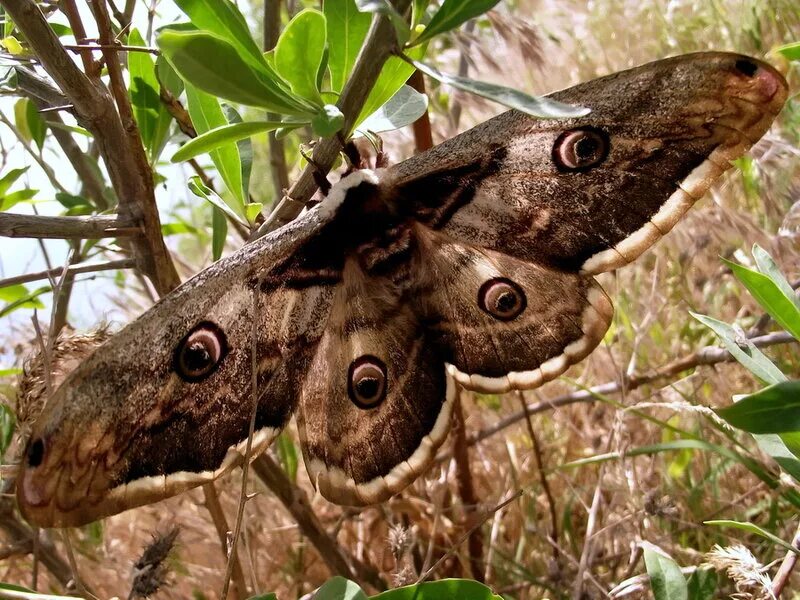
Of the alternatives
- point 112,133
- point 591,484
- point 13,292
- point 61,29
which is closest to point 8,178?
point 13,292

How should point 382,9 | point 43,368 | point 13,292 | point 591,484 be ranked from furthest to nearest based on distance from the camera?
point 591,484
point 13,292
point 43,368
point 382,9

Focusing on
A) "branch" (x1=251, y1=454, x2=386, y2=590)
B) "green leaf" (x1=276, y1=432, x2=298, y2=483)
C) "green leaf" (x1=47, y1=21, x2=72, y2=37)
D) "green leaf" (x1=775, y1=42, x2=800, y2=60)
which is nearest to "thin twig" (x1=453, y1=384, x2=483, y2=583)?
"branch" (x1=251, y1=454, x2=386, y2=590)

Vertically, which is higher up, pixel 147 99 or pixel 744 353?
pixel 147 99

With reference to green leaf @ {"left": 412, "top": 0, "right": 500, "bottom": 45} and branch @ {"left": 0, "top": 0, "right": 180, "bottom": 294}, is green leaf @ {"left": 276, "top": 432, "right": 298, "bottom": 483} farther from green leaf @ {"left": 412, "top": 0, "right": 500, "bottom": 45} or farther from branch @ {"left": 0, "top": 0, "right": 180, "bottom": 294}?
green leaf @ {"left": 412, "top": 0, "right": 500, "bottom": 45}

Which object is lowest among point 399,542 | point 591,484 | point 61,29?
point 591,484

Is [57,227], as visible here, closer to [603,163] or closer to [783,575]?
[603,163]

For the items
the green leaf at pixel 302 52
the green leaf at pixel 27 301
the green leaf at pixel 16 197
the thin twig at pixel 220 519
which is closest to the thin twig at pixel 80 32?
the green leaf at pixel 302 52
